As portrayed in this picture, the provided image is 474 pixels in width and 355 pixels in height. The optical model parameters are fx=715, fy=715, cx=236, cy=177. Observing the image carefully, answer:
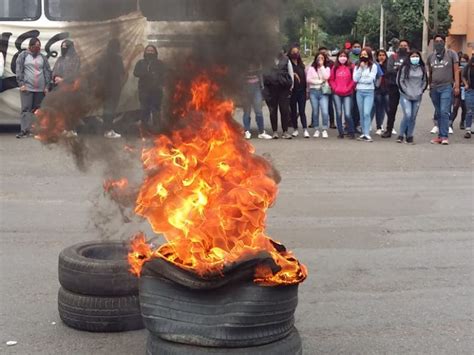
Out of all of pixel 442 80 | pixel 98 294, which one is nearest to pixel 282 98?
pixel 442 80

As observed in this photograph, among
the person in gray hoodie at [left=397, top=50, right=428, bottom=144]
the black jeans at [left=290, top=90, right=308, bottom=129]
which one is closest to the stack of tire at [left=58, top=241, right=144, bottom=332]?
the person in gray hoodie at [left=397, top=50, right=428, bottom=144]

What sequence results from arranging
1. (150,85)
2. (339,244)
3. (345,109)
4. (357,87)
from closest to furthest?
(150,85) → (339,244) → (357,87) → (345,109)

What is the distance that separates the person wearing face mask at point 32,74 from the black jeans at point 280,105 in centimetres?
436

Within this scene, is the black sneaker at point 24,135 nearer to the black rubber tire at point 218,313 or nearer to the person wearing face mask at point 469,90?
the person wearing face mask at point 469,90

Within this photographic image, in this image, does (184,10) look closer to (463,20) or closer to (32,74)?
(32,74)

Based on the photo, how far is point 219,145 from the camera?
4.29 m

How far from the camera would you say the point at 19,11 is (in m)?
14.5

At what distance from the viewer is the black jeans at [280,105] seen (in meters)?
13.5

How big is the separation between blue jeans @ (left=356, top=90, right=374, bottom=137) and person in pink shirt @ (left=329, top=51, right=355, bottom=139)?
0.19 m

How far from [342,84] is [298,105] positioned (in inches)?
45.3

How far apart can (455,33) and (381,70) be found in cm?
3528

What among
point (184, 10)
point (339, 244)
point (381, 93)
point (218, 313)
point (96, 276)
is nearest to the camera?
point (218, 313)

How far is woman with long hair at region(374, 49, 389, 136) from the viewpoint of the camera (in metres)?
14.1

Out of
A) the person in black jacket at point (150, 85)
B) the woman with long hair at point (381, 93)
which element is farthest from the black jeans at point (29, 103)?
the person in black jacket at point (150, 85)
